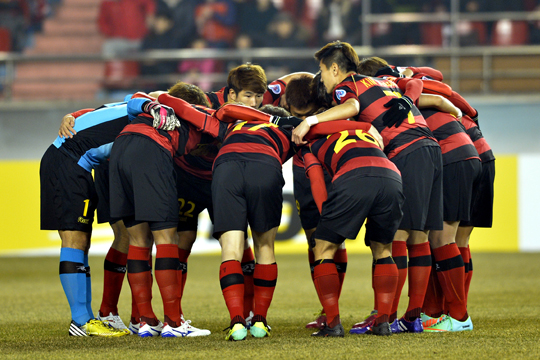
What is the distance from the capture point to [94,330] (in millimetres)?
3834

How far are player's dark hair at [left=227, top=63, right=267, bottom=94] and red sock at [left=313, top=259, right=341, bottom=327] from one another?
4.08 feet

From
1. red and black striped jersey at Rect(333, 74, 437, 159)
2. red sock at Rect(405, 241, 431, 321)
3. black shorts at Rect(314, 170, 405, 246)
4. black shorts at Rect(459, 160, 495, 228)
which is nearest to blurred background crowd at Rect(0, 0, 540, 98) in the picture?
black shorts at Rect(459, 160, 495, 228)

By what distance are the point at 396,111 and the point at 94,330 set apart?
7.01ft

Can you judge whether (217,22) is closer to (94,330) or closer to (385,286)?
(94,330)

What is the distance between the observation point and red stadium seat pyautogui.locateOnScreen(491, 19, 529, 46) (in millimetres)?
11227

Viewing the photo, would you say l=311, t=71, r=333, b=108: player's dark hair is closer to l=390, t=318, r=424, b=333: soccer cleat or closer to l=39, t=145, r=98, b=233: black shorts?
l=390, t=318, r=424, b=333: soccer cleat

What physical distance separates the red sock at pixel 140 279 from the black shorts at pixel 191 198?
1.89ft

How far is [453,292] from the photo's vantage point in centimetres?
390

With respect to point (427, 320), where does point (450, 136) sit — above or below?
above

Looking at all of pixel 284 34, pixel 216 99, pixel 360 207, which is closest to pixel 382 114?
pixel 360 207

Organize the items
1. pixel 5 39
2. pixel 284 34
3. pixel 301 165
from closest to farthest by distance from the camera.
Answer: pixel 301 165, pixel 284 34, pixel 5 39

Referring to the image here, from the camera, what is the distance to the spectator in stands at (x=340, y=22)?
37.4ft

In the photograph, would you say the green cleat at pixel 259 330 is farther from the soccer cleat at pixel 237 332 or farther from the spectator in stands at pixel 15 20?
the spectator in stands at pixel 15 20

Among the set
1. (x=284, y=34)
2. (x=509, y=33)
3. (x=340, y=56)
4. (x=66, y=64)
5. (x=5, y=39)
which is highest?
(x=5, y=39)
